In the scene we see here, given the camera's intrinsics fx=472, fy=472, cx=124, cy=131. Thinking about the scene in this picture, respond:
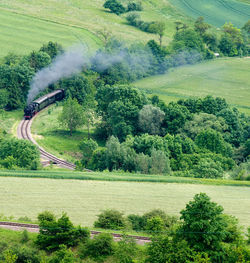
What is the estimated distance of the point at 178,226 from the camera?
40.7 meters

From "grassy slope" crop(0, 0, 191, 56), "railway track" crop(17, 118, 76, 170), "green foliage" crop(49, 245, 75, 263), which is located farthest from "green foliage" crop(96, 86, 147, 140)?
"green foliage" crop(49, 245, 75, 263)

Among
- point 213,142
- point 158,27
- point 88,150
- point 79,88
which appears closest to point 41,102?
point 79,88

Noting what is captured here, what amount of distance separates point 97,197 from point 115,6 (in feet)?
393

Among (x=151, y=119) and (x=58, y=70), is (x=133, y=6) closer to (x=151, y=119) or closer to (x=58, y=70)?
(x=58, y=70)

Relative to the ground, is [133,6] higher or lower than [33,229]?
higher

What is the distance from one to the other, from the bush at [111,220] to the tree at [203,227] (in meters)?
8.87

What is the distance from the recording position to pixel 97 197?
54.6 meters

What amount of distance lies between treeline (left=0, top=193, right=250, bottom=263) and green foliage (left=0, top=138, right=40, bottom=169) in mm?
26347

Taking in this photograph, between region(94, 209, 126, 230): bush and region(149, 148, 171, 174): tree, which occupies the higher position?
region(149, 148, 171, 174): tree

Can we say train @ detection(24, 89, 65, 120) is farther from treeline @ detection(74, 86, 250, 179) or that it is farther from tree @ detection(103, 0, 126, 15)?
tree @ detection(103, 0, 126, 15)

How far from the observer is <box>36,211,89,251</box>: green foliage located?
137 feet

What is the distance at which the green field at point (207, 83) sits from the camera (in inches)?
4456

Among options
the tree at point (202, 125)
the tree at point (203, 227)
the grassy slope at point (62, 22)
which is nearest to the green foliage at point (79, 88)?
the grassy slope at point (62, 22)

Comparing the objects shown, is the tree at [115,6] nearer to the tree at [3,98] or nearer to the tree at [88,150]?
the tree at [3,98]
